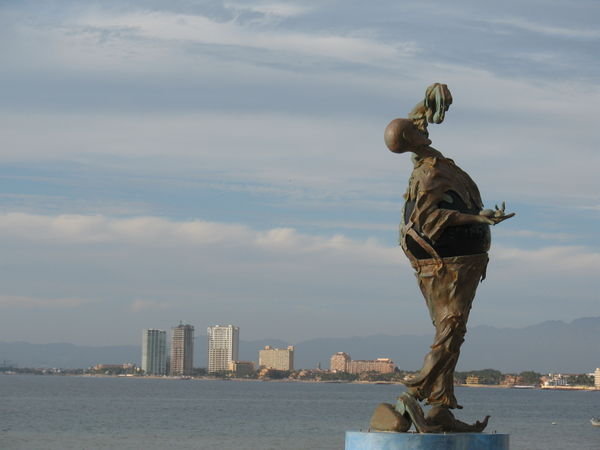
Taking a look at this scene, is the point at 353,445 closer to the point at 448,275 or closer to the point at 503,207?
the point at 448,275

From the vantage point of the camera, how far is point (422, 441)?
14.4 m

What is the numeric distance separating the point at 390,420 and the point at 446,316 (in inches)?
57.2

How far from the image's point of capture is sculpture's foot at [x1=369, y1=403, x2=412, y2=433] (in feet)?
48.5

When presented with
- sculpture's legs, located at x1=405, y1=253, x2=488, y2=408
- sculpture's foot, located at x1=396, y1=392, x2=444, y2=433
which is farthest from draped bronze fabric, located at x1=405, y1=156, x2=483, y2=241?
sculpture's foot, located at x1=396, y1=392, x2=444, y2=433

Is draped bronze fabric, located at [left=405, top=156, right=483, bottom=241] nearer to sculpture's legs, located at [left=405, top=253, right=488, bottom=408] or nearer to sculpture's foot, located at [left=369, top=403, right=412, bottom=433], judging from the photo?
sculpture's legs, located at [left=405, top=253, right=488, bottom=408]

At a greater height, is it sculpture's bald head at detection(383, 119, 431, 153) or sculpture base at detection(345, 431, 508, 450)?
sculpture's bald head at detection(383, 119, 431, 153)

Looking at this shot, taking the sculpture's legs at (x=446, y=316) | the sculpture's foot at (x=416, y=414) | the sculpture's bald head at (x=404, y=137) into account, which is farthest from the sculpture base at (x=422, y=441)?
the sculpture's bald head at (x=404, y=137)

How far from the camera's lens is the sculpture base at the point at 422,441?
47.2ft

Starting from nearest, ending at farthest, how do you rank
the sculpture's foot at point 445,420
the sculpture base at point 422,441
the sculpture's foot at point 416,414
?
the sculpture base at point 422,441 < the sculpture's foot at point 416,414 < the sculpture's foot at point 445,420

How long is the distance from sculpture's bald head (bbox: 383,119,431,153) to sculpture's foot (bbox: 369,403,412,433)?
3201 millimetres

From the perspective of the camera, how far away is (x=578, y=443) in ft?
217

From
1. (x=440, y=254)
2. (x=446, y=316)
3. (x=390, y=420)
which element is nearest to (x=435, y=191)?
(x=440, y=254)

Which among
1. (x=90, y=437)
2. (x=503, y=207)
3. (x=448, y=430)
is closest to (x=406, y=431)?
(x=448, y=430)

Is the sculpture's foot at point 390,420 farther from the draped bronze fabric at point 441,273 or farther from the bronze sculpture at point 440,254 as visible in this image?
the draped bronze fabric at point 441,273
